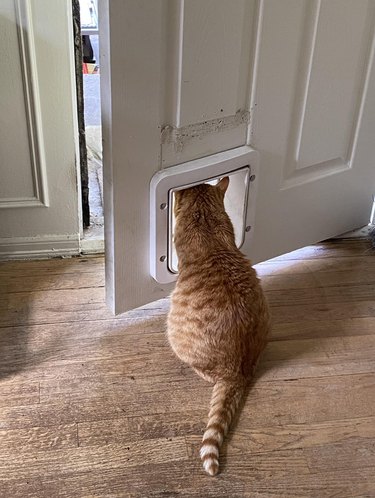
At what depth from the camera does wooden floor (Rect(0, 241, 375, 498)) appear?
1.30 metres

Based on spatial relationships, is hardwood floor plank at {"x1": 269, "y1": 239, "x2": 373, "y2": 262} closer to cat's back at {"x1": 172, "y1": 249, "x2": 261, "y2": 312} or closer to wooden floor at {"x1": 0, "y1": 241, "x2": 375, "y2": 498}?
wooden floor at {"x1": 0, "y1": 241, "x2": 375, "y2": 498}

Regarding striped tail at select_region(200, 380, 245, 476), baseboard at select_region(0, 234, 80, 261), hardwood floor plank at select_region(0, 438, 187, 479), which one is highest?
baseboard at select_region(0, 234, 80, 261)

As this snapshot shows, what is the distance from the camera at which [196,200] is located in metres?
1.51

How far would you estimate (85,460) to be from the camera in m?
1.32

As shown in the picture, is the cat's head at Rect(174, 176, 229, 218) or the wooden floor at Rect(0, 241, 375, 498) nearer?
the wooden floor at Rect(0, 241, 375, 498)

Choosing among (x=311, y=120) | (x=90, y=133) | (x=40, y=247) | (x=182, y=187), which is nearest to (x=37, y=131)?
(x=40, y=247)

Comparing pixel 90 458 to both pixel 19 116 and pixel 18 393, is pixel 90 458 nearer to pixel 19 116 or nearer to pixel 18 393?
pixel 18 393

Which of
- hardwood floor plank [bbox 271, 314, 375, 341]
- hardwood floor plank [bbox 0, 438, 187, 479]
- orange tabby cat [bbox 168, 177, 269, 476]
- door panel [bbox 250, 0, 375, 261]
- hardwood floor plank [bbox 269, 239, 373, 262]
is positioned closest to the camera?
hardwood floor plank [bbox 0, 438, 187, 479]

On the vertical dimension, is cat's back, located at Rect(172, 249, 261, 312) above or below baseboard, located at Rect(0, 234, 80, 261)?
above

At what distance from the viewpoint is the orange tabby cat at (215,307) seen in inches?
55.7

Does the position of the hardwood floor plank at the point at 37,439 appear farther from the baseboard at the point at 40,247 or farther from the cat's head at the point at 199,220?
the baseboard at the point at 40,247

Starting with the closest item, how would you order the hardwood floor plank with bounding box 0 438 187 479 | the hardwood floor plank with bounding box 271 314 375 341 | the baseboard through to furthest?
1. the hardwood floor plank with bounding box 0 438 187 479
2. the hardwood floor plank with bounding box 271 314 375 341
3. the baseboard

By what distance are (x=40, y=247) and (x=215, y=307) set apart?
0.69 meters

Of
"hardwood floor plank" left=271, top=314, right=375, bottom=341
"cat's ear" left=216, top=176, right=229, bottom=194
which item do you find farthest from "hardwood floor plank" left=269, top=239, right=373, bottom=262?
"cat's ear" left=216, top=176, right=229, bottom=194
